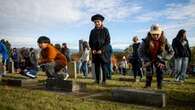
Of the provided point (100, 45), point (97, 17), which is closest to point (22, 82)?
point (100, 45)

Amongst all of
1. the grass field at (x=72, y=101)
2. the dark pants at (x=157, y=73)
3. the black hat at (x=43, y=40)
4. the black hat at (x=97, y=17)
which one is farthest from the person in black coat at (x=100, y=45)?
the grass field at (x=72, y=101)

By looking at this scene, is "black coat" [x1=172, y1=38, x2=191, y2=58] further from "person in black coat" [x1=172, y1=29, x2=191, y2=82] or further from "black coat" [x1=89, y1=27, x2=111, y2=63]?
"black coat" [x1=89, y1=27, x2=111, y2=63]

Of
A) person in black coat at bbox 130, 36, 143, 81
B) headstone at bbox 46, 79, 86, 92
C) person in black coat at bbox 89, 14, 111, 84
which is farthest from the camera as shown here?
person in black coat at bbox 130, 36, 143, 81

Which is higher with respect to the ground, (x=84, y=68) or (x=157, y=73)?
(x=84, y=68)

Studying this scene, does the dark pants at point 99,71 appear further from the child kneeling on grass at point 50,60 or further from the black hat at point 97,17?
the black hat at point 97,17

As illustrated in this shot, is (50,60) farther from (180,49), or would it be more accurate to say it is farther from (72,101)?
(180,49)

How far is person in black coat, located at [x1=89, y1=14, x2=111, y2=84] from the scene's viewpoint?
1163 centimetres

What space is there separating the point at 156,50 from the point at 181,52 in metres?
3.95

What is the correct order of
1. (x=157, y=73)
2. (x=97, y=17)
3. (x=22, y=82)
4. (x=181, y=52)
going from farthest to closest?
1. (x=181, y=52)
2. (x=97, y=17)
3. (x=22, y=82)
4. (x=157, y=73)

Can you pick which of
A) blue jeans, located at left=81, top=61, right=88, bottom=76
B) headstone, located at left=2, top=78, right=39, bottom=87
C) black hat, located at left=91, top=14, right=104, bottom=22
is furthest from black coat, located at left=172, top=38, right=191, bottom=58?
headstone, located at left=2, top=78, right=39, bottom=87

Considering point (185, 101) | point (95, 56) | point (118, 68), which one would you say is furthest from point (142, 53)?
point (118, 68)

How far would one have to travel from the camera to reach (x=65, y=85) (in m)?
9.95

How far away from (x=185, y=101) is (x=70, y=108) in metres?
2.64

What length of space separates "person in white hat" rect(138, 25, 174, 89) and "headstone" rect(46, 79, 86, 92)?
199cm
